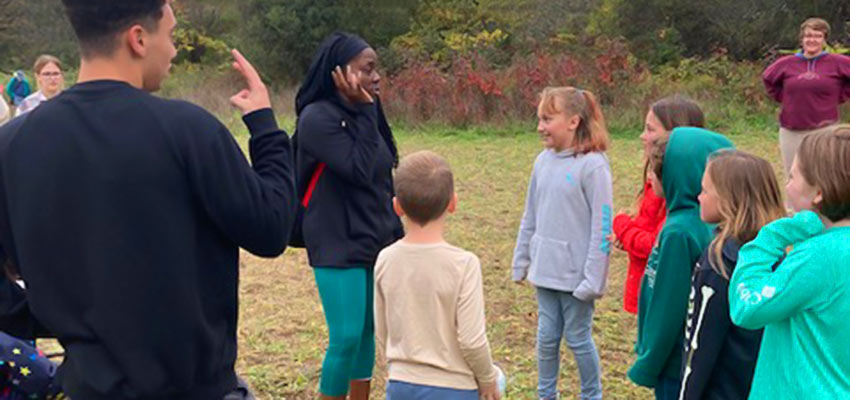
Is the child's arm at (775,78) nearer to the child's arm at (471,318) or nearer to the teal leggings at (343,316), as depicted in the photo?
the teal leggings at (343,316)

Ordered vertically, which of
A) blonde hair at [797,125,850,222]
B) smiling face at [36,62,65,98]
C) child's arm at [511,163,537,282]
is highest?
blonde hair at [797,125,850,222]

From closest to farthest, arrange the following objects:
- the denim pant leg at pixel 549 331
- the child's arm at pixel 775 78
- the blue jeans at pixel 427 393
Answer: the blue jeans at pixel 427 393, the denim pant leg at pixel 549 331, the child's arm at pixel 775 78

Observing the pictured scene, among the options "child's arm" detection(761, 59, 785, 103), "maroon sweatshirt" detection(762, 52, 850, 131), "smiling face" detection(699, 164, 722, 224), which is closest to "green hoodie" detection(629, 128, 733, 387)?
"smiling face" detection(699, 164, 722, 224)

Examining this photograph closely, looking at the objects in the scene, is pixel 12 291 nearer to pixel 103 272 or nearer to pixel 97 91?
pixel 103 272

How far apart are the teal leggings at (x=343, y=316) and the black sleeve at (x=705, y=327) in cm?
159

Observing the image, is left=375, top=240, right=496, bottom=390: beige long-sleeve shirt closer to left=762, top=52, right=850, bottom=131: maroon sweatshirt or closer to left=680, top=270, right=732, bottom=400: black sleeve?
left=680, top=270, right=732, bottom=400: black sleeve

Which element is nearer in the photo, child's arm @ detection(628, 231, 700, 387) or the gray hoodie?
child's arm @ detection(628, 231, 700, 387)

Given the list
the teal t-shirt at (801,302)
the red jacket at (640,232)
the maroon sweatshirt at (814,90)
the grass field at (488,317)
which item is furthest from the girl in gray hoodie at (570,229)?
the maroon sweatshirt at (814,90)

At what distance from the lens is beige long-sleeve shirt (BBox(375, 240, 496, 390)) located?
9.78 ft

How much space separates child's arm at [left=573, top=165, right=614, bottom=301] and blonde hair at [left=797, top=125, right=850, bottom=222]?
165cm

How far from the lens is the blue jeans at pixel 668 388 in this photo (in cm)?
329

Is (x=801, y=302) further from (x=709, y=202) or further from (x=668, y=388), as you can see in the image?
(x=668, y=388)

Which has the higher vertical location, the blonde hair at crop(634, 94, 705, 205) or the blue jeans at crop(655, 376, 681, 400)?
the blonde hair at crop(634, 94, 705, 205)

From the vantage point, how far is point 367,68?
13.4 ft
